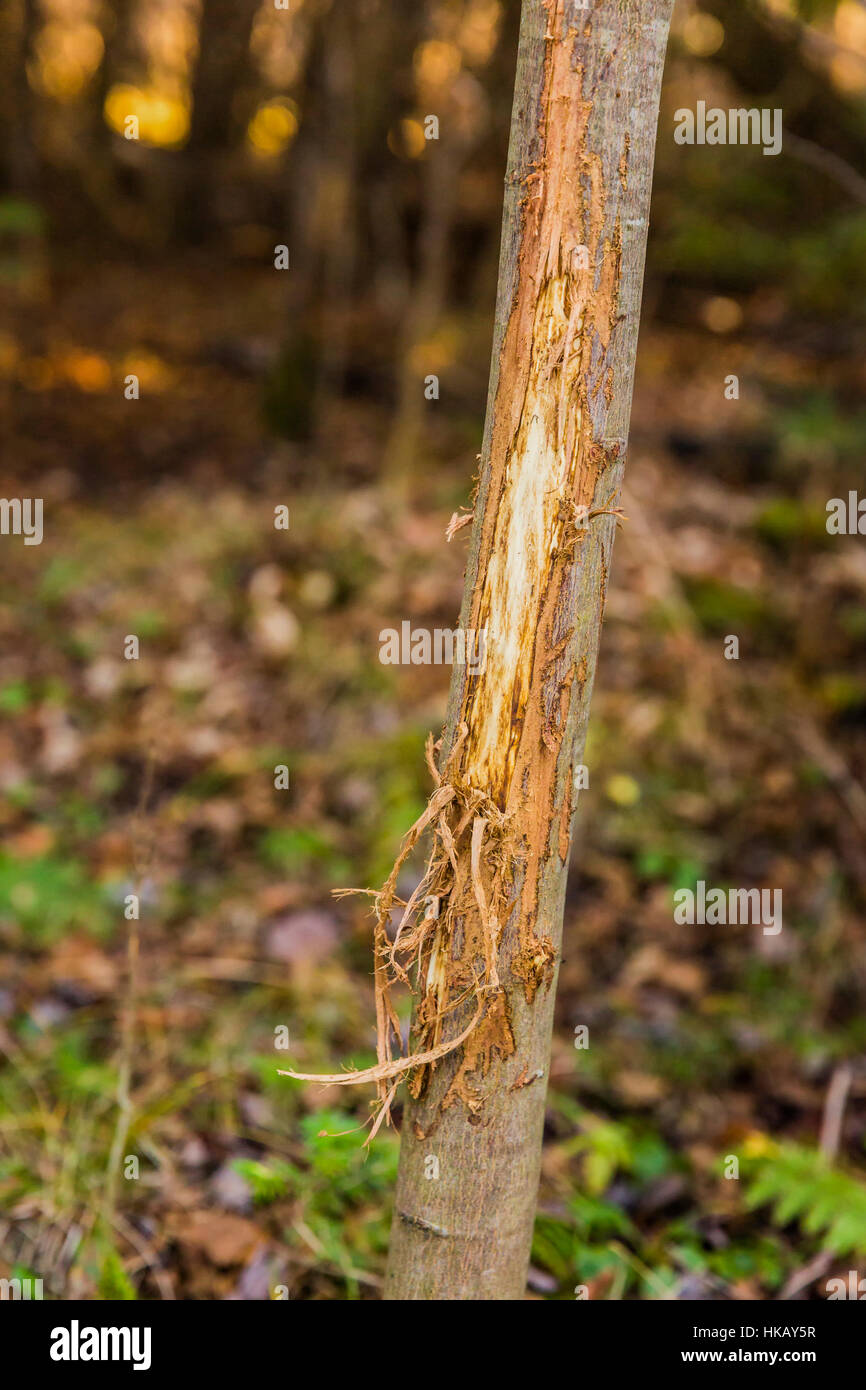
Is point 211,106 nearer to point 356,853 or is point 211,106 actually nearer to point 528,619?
point 356,853

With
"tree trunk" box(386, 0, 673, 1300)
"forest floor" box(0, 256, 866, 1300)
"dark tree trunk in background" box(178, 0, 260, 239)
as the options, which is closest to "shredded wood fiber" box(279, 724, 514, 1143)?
"tree trunk" box(386, 0, 673, 1300)

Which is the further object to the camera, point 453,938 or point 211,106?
point 211,106

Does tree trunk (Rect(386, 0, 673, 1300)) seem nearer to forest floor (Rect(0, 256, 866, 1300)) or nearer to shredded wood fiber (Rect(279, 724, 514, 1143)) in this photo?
shredded wood fiber (Rect(279, 724, 514, 1143))

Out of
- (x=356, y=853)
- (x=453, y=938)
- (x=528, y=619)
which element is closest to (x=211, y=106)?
(x=356, y=853)

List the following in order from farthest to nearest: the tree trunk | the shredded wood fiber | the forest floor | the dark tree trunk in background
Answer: the dark tree trunk in background
the forest floor
the shredded wood fiber
the tree trunk

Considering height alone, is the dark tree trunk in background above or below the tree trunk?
above
